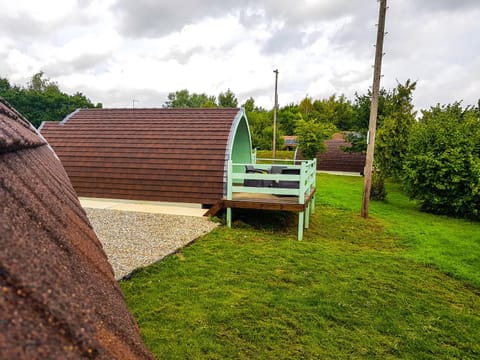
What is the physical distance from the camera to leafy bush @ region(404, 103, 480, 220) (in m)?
10.1

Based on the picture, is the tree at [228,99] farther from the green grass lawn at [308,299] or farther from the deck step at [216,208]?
the green grass lawn at [308,299]

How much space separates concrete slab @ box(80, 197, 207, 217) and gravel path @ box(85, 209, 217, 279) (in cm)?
30

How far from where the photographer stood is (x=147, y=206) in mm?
8047

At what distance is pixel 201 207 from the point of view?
8008 mm

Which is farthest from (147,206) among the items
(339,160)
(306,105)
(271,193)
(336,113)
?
(306,105)

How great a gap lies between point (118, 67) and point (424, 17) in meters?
31.7

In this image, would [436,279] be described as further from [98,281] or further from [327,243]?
[98,281]

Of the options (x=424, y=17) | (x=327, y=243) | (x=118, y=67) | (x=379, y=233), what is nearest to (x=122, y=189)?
(x=327, y=243)

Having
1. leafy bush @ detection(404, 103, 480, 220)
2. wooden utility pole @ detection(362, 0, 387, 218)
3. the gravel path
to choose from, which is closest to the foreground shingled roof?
the gravel path

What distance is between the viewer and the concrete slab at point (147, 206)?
7590 mm

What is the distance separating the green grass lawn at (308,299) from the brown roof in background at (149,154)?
183cm

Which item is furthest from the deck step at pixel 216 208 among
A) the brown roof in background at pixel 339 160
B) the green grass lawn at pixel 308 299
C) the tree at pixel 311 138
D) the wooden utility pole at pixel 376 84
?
the brown roof in background at pixel 339 160

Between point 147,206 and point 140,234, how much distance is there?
2181 millimetres

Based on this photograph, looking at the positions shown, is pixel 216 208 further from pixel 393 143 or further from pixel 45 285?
pixel 393 143
